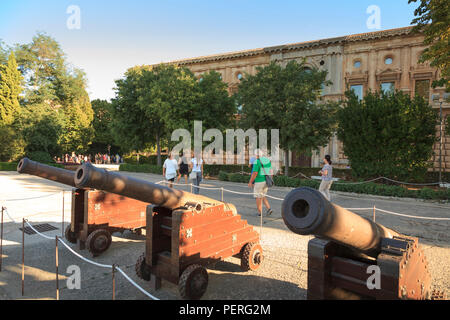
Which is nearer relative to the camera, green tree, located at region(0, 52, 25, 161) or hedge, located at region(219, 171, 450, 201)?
hedge, located at region(219, 171, 450, 201)

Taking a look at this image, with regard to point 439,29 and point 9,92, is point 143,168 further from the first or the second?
point 439,29

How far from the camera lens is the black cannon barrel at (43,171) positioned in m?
4.59

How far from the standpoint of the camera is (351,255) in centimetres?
303

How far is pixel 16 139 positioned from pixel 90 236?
31.8m

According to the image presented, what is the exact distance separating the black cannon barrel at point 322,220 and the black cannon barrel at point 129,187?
1915 mm

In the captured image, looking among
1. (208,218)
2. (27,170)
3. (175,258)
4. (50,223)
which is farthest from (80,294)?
(50,223)

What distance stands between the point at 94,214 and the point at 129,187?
2.28 m

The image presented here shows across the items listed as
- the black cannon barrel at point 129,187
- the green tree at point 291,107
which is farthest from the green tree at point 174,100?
the black cannon barrel at point 129,187

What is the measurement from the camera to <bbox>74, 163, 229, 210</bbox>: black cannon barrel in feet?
10.3

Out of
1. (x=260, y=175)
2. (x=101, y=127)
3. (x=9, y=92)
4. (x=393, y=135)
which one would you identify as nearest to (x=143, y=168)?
(x=9, y=92)

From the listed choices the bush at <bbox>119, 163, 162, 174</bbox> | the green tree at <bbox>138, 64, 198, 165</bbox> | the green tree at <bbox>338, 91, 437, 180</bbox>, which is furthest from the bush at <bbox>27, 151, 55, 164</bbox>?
the green tree at <bbox>338, 91, 437, 180</bbox>

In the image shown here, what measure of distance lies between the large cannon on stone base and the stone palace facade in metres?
25.3

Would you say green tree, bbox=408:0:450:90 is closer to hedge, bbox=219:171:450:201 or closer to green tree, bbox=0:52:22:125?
hedge, bbox=219:171:450:201
